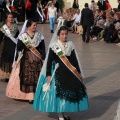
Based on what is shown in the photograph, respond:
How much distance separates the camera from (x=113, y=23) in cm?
1978

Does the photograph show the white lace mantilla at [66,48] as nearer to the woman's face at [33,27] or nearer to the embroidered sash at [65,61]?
the embroidered sash at [65,61]

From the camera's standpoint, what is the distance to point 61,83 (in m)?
7.53

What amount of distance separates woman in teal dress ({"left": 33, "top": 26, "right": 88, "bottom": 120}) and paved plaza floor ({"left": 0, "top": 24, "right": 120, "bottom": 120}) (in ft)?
1.86

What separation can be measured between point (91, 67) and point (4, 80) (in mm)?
2743

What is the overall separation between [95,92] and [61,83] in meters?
2.67

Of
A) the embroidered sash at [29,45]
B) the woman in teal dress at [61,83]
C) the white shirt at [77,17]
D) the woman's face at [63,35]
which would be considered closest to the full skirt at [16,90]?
the embroidered sash at [29,45]

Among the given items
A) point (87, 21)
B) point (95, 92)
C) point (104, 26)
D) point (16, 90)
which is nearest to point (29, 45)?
point (16, 90)

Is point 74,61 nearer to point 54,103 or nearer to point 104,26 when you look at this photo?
point 54,103

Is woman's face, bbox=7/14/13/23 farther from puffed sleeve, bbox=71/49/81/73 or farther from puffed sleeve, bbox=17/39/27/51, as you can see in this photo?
puffed sleeve, bbox=71/49/81/73

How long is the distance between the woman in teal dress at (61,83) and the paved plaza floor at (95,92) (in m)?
0.57

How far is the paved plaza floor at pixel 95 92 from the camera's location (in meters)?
8.19

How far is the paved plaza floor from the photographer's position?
322 inches

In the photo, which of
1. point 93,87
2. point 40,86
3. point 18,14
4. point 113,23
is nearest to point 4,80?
point 93,87

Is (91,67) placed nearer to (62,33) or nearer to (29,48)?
(29,48)
